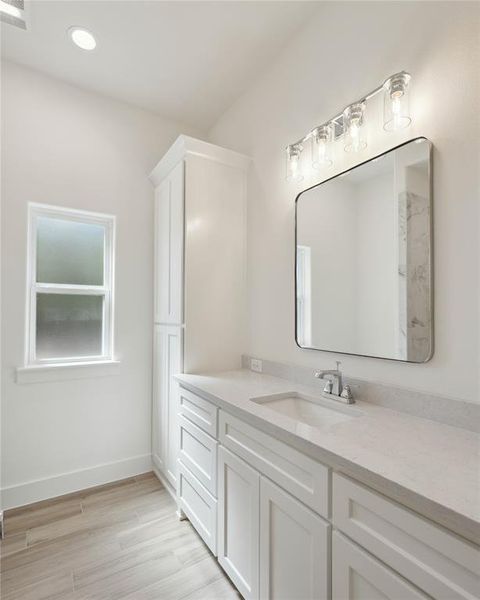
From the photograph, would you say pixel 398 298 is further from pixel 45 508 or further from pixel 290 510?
pixel 45 508

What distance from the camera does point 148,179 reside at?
2.74 meters

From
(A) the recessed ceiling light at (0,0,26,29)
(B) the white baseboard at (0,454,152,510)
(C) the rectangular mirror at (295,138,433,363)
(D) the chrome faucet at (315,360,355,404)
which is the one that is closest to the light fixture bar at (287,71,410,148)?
(C) the rectangular mirror at (295,138,433,363)

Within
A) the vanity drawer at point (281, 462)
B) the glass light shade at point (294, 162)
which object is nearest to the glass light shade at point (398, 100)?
the glass light shade at point (294, 162)

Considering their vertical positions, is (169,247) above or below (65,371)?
above

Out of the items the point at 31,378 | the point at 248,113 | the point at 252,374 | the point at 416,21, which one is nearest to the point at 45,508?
the point at 31,378

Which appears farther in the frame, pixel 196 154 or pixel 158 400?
pixel 158 400

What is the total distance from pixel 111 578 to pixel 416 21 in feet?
9.84

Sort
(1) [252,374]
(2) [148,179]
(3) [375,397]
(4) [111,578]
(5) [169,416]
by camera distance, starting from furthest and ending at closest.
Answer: (2) [148,179] → (5) [169,416] → (1) [252,374] → (4) [111,578] → (3) [375,397]

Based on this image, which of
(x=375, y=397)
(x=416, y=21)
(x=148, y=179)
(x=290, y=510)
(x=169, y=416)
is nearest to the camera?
(x=290, y=510)

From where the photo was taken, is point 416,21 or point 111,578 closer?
point 416,21

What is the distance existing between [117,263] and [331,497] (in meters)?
2.28

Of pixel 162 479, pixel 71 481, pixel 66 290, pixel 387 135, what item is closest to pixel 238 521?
pixel 162 479

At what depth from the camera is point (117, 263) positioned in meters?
2.59

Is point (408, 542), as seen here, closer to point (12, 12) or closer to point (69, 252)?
point (69, 252)
